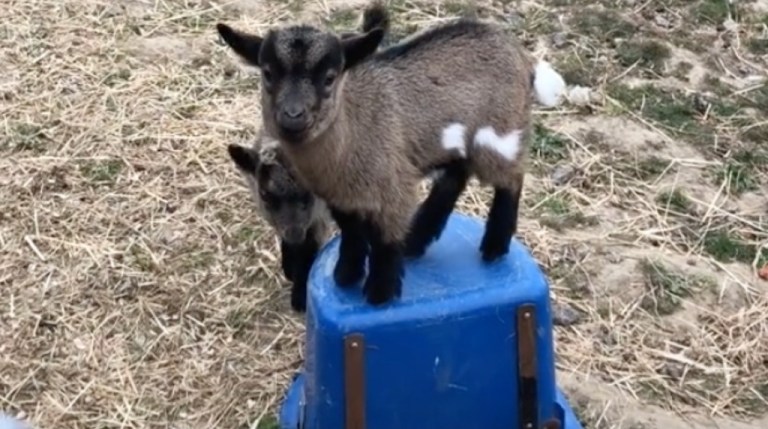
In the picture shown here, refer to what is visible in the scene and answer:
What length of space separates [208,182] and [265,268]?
0.62m

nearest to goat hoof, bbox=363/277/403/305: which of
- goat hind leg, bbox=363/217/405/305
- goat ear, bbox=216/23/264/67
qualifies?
goat hind leg, bbox=363/217/405/305

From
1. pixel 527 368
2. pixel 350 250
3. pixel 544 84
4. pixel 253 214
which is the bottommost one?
pixel 253 214

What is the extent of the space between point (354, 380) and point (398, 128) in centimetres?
74

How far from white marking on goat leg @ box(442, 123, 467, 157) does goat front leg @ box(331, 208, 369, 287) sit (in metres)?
0.35

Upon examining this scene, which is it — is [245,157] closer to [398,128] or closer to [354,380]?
[398,128]

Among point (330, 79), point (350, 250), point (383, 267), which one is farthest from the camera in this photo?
point (350, 250)

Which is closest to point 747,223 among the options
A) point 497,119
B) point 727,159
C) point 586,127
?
point 727,159

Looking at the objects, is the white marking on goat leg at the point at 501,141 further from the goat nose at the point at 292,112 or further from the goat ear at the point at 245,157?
the goat ear at the point at 245,157

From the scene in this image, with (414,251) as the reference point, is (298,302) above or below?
below

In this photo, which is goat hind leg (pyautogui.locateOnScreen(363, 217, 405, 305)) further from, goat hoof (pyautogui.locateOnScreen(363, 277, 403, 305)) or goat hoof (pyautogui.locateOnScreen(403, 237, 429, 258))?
goat hoof (pyautogui.locateOnScreen(403, 237, 429, 258))

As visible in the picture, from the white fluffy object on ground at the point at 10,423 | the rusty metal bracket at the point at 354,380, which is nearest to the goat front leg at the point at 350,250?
the rusty metal bracket at the point at 354,380

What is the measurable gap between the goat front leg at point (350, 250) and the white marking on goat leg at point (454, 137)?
0.35 metres

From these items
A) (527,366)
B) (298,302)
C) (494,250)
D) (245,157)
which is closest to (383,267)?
(494,250)

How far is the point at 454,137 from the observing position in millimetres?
3809
